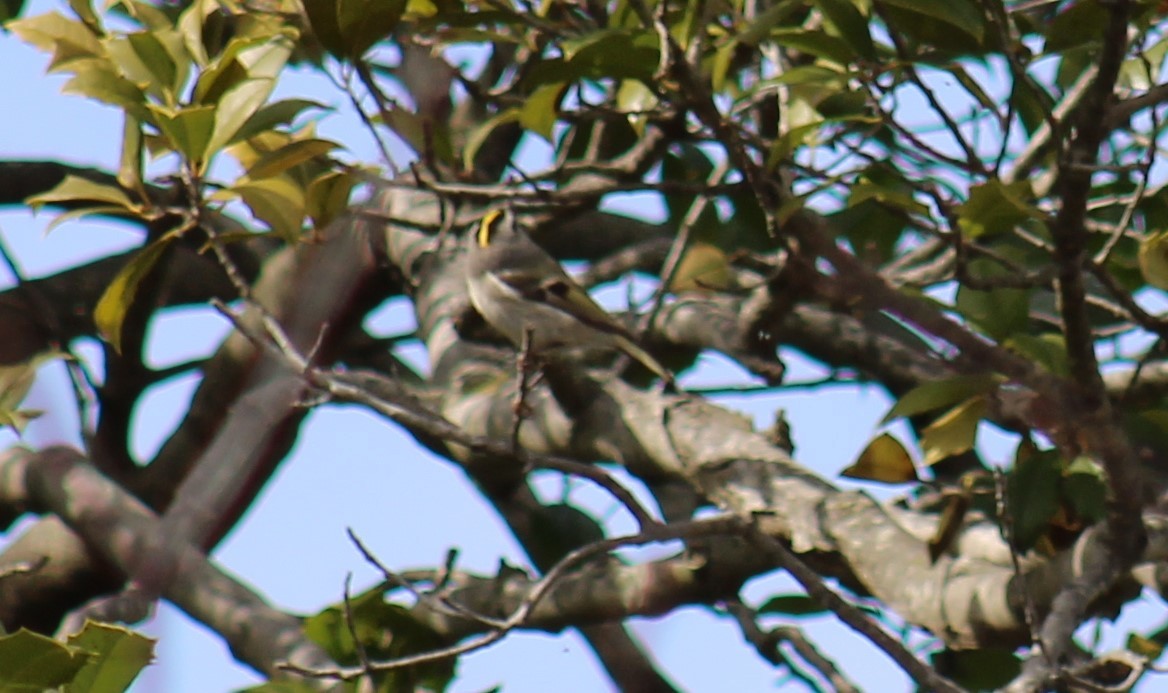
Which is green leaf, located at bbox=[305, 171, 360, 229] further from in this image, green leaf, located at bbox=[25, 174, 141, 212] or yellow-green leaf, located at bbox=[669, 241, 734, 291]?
yellow-green leaf, located at bbox=[669, 241, 734, 291]

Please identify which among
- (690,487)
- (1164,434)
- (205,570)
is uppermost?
(1164,434)

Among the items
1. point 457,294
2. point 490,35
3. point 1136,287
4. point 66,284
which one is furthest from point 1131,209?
point 66,284

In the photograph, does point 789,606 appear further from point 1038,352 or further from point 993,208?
point 993,208

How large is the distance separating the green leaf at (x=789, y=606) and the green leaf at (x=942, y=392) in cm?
63

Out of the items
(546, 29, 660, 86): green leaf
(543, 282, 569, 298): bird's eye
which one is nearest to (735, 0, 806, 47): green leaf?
(546, 29, 660, 86): green leaf

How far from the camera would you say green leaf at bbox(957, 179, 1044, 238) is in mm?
1799

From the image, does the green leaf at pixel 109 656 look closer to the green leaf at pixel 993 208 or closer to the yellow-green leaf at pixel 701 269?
the green leaf at pixel 993 208

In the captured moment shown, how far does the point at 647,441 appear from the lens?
8.05 ft

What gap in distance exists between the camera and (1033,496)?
202 cm

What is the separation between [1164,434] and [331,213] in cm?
135

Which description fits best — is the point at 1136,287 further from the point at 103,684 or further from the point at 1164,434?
the point at 103,684

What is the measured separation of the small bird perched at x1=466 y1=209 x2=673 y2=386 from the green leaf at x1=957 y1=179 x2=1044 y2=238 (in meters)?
1.50

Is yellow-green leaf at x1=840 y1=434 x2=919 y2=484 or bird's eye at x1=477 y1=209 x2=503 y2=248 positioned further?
bird's eye at x1=477 y1=209 x2=503 y2=248

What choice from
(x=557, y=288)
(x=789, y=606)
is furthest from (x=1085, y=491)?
(x=557, y=288)
